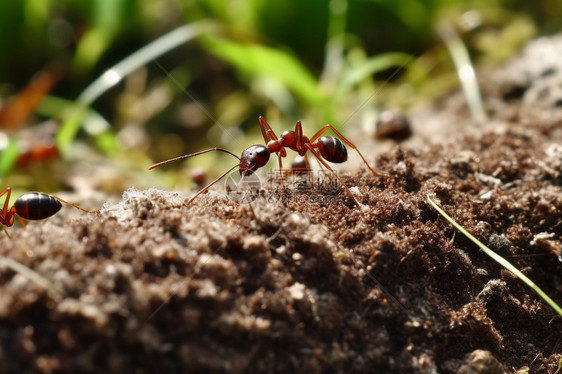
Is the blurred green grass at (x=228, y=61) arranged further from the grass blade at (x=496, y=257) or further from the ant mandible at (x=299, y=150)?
the grass blade at (x=496, y=257)

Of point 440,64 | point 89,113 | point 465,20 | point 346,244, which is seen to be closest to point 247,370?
point 346,244

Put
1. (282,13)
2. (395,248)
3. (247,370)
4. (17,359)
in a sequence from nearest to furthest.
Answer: (17,359)
(247,370)
(395,248)
(282,13)

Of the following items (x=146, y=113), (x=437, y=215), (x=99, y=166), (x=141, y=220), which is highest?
(x=146, y=113)

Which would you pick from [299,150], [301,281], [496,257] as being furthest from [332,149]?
[301,281]

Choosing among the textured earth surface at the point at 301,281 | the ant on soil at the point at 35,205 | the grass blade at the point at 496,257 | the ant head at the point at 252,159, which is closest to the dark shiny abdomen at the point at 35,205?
the ant on soil at the point at 35,205

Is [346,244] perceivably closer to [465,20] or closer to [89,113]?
[89,113]

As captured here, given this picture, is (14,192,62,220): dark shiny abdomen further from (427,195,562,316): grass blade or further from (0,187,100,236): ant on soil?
(427,195,562,316): grass blade
